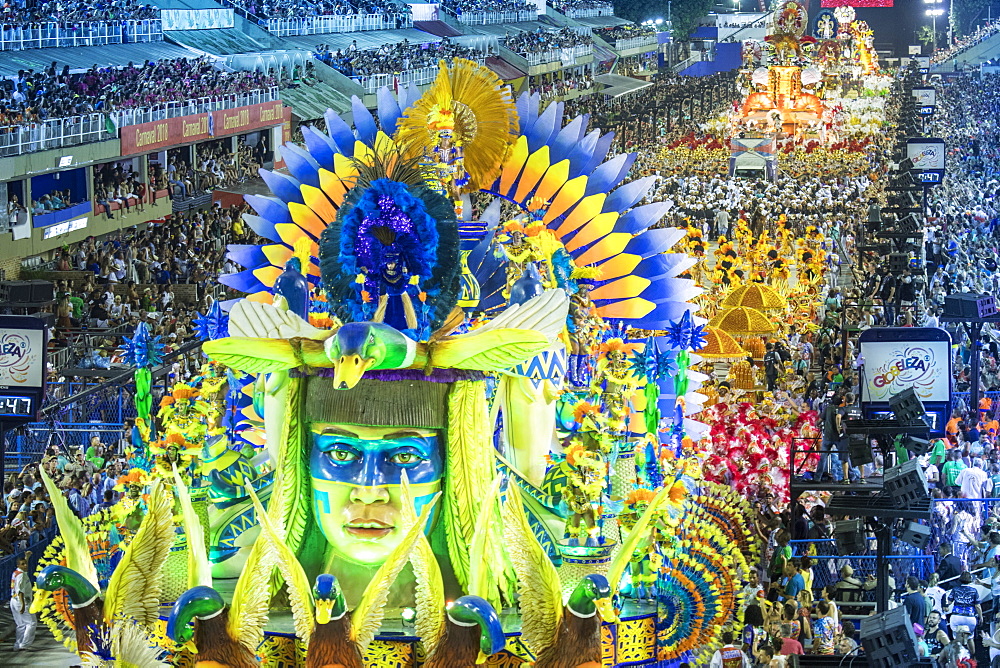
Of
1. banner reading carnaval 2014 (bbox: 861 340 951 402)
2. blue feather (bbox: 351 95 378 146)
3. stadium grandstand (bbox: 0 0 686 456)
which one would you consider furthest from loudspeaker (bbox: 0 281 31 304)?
blue feather (bbox: 351 95 378 146)

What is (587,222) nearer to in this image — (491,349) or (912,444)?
(912,444)

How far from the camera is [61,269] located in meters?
31.4

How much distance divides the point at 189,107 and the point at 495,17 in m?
56.9

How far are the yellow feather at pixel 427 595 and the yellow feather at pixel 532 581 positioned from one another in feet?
1.26

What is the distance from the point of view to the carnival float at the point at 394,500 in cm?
880

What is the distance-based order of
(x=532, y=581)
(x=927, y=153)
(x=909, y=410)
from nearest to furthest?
(x=532, y=581) → (x=909, y=410) → (x=927, y=153)

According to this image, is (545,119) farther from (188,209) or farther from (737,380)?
(188,209)

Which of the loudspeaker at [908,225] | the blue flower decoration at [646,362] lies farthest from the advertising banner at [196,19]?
the blue flower decoration at [646,362]

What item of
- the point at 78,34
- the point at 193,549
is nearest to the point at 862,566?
the point at 193,549

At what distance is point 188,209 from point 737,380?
1871 centimetres

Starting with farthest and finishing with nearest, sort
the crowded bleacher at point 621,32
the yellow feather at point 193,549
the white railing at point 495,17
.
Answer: the crowded bleacher at point 621,32
the white railing at point 495,17
the yellow feather at point 193,549

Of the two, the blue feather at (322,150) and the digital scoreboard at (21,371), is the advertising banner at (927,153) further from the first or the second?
the blue feather at (322,150)

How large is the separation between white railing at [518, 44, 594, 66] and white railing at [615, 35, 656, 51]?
952 cm

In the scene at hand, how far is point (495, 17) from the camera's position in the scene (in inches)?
3750
